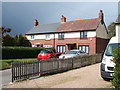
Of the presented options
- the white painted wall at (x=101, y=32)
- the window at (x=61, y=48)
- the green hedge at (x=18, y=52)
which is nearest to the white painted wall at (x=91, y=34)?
the white painted wall at (x=101, y=32)

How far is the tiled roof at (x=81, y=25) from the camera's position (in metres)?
28.5

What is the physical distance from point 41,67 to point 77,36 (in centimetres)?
2107

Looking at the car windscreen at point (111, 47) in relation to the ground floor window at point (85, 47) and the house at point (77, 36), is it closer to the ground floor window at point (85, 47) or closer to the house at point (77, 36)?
the house at point (77, 36)

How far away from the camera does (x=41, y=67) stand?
9.44m

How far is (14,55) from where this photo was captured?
Answer: 23391 mm

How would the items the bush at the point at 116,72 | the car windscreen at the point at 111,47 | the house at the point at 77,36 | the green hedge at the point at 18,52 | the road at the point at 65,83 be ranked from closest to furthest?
the bush at the point at 116,72 → the road at the point at 65,83 → the car windscreen at the point at 111,47 → the green hedge at the point at 18,52 → the house at the point at 77,36

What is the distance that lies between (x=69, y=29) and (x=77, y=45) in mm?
4152

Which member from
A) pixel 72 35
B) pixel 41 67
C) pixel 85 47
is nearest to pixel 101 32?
pixel 85 47

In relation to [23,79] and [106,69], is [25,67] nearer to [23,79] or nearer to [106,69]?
[23,79]

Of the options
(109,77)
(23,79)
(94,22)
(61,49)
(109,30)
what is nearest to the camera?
(109,77)

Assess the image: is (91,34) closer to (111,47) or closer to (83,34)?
(83,34)

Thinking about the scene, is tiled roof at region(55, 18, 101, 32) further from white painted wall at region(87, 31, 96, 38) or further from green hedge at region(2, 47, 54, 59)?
green hedge at region(2, 47, 54, 59)

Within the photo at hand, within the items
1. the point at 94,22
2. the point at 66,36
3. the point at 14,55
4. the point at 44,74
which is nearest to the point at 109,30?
the point at 94,22

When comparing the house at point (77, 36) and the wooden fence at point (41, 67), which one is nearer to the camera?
the wooden fence at point (41, 67)
